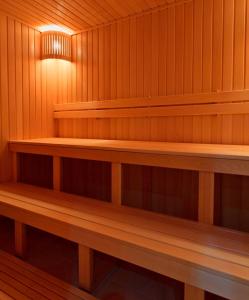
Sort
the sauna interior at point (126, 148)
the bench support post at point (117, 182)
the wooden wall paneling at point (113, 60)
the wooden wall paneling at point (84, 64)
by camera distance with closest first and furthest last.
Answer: the sauna interior at point (126, 148) < the bench support post at point (117, 182) < the wooden wall paneling at point (113, 60) < the wooden wall paneling at point (84, 64)

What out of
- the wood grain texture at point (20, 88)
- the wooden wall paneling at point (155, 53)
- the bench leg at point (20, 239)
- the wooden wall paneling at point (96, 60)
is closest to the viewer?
the bench leg at point (20, 239)

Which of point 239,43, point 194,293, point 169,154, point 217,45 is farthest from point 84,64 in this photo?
point 194,293

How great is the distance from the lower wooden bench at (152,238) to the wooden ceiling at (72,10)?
1685 mm

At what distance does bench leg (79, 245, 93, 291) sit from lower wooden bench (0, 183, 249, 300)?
12mm

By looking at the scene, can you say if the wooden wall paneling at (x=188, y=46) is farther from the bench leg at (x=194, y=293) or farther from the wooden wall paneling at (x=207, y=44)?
the bench leg at (x=194, y=293)

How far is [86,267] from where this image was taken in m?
1.51

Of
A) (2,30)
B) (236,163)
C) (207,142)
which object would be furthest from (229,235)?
(2,30)

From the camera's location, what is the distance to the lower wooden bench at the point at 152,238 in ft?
3.43

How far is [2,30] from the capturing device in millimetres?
2373

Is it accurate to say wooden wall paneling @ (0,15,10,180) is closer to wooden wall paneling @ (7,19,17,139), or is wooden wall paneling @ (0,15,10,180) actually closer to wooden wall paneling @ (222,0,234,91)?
wooden wall paneling @ (7,19,17,139)

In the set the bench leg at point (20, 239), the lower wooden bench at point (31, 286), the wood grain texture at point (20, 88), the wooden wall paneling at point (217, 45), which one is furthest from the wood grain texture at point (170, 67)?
the lower wooden bench at point (31, 286)

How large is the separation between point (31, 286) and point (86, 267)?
14.9 inches

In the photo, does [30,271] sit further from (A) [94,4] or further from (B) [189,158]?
(A) [94,4]

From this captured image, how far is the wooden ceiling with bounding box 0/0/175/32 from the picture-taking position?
220 centimetres
